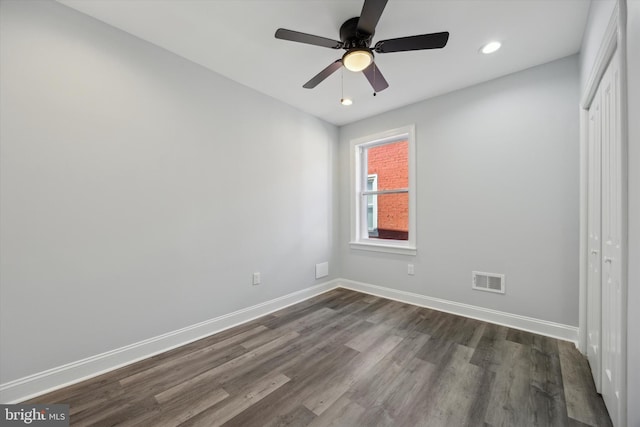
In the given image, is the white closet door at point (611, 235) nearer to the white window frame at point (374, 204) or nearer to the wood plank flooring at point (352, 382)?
the wood plank flooring at point (352, 382)

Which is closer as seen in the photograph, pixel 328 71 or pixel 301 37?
pixel 301 37

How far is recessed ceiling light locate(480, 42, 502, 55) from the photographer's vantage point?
2.15m

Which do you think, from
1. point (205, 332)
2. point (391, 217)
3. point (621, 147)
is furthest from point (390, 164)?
point (205, 332)

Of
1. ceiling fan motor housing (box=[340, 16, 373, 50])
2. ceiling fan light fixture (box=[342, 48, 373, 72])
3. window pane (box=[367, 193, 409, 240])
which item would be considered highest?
ceiling fan motor housing (box=[340, 16, 373, 50])

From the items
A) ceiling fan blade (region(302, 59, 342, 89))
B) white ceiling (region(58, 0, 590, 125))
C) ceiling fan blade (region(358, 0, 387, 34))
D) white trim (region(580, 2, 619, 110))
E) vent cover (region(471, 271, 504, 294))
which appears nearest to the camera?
white trim (region(580, 2, 619, 110))

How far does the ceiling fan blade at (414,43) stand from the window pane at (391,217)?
2084mm

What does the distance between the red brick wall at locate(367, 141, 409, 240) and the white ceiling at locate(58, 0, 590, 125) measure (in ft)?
3.65

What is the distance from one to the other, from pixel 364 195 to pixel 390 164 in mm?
626

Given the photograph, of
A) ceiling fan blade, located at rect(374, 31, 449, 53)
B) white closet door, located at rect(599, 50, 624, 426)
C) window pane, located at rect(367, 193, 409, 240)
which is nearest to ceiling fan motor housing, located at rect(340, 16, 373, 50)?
ceiling fan blade, located at rect(374, 31, 449, 53)

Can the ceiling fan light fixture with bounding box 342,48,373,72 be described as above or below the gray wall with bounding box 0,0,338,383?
above

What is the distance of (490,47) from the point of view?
86.2 inches

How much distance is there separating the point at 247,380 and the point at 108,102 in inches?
94.2

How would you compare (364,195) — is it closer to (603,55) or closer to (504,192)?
(504,192)

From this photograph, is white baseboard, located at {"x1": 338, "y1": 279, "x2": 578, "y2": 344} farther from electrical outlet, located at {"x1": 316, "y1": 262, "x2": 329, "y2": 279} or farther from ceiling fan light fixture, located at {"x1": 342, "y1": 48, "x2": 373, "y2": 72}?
ceiling fan light fixture, located at {"x1": 342, "y1": 48, "x2": 373, "y2": 72}
